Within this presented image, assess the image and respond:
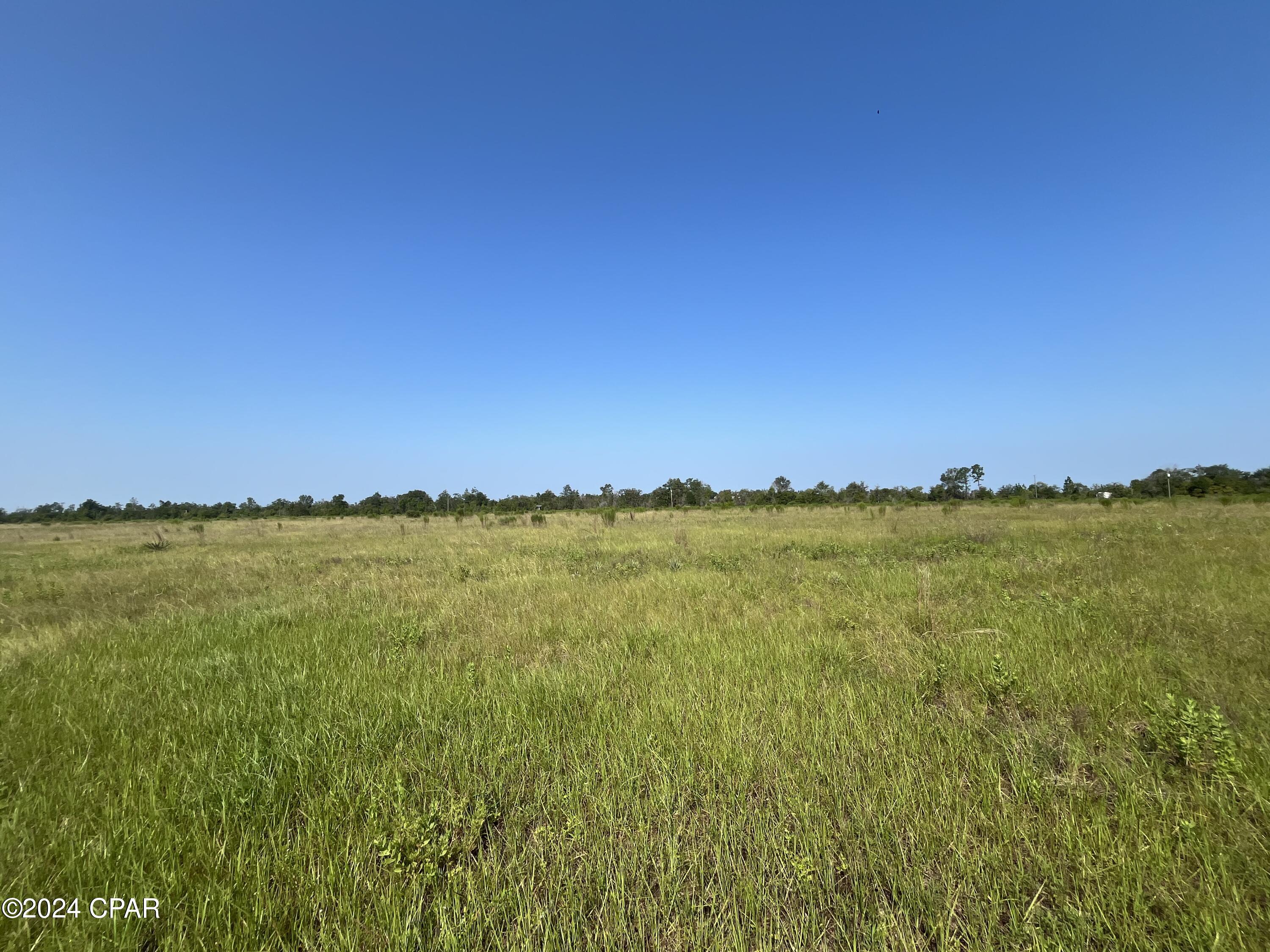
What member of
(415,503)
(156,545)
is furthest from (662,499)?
(156,545)

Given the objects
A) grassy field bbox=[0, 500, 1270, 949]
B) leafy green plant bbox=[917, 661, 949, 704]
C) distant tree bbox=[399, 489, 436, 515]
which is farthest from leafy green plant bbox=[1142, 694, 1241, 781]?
distant tree bbox=[399, 489, 436, 515]

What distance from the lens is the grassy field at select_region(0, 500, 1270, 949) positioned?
1.92m

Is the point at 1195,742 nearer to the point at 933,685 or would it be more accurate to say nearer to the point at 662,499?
the point at 933,685

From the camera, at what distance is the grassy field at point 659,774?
192cm

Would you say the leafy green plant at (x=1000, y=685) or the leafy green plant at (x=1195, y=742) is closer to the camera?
the leafy green plant at (x=1195, y=742)

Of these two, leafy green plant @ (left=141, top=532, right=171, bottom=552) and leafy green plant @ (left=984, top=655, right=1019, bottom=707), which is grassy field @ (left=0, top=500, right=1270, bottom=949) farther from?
leafy green plant @ (left=141, top=532, right=171, bottom=552)

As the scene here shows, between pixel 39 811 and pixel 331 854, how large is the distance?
182 cm

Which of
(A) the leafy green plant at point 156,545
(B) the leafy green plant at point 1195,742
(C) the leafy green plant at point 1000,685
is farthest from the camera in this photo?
(A) the leafy green plant at point 156,545

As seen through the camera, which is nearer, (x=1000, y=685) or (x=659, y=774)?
(x=659, y=774)

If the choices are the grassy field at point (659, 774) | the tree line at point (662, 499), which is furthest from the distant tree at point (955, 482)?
the grassy field at point (659, 774)

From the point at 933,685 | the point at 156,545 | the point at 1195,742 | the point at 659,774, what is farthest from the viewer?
the point at 156,545

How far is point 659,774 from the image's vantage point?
2.90 m

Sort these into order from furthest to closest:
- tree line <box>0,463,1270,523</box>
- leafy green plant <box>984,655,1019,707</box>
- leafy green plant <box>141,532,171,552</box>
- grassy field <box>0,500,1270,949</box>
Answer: tree line <box>0,463,1270,523</box>, leafy green plant <box>141,532,171,552</box>, leafy green plant <box>984,655,1019,707</box>, grassy field <box>0,500,1270,949</box>

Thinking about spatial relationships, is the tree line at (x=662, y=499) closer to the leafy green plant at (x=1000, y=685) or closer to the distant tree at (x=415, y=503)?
the distant tree at (x=415, y=503)
